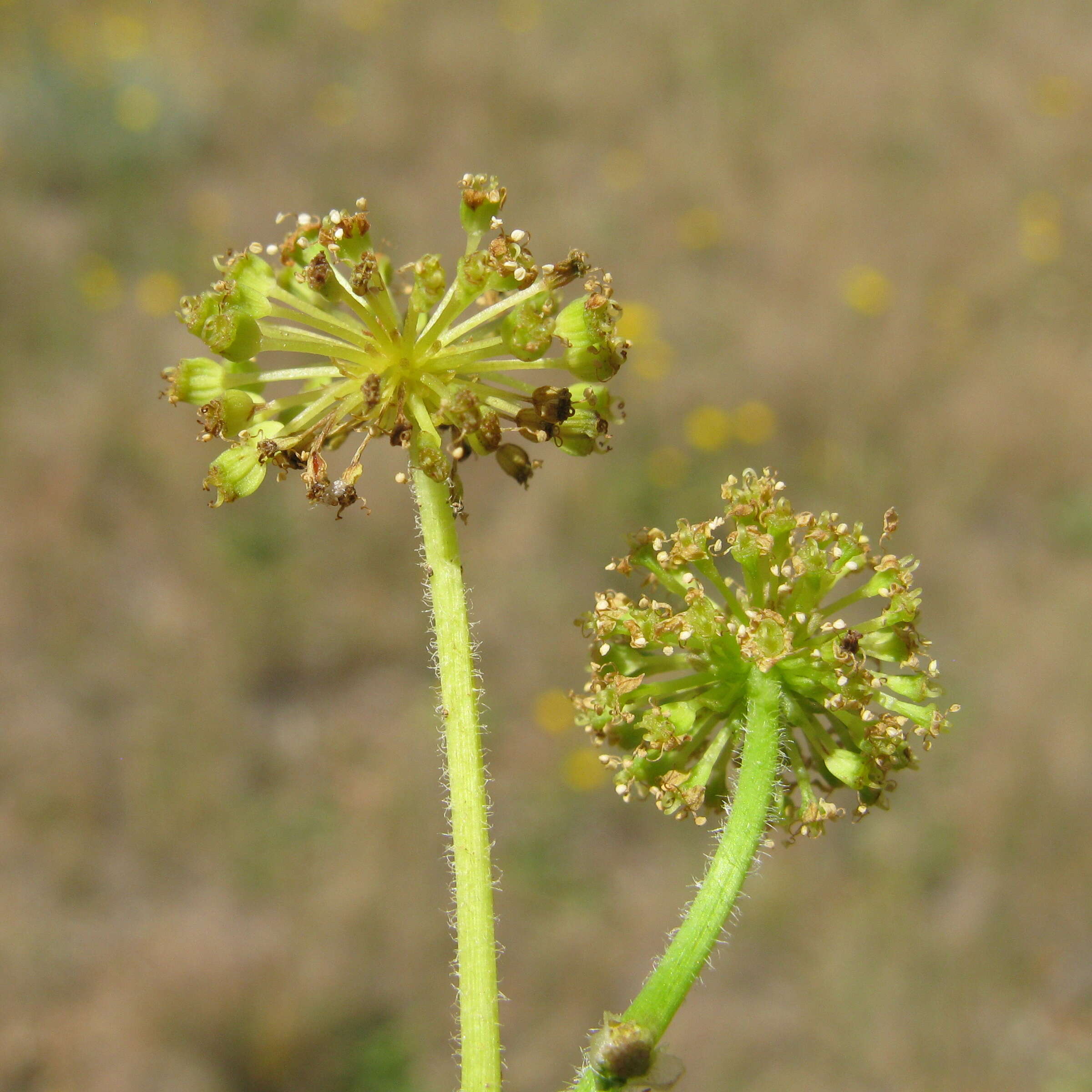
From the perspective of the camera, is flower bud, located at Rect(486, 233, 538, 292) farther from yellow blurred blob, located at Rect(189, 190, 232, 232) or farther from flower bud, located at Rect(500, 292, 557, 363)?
yellow blurred blob, located at Rect(189, 190, 232, 232)

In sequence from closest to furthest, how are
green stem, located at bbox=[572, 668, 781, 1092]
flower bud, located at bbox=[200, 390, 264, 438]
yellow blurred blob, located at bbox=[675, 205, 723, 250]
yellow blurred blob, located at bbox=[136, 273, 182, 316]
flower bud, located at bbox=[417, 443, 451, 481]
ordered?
green stem, located at bbox=[572, 668, 781, 1092], flower bud, located at bbox=[417, 443, 451, 481], flower bud, located at bbox=[200, 390, 264, 438], yellow blurred blob, located at bbox=[136, 273, 182, 316], yellow blurred blob, located at bbox=[675, 205, 723, 250]

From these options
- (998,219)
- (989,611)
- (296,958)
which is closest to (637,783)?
(296,958)

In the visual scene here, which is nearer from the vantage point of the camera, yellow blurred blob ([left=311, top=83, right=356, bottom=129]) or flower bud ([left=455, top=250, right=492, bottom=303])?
flower bud ([left=455, top=250, right=492, bottom=303])

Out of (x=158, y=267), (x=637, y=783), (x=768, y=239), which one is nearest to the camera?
(x=637, y=783)

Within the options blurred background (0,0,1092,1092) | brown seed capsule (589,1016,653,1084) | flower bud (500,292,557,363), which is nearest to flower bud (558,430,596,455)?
flower bud (500,292,557,363)

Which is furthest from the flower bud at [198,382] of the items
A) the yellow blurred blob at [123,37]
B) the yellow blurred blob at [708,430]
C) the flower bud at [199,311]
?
the yellow blurred blob at [123,37]

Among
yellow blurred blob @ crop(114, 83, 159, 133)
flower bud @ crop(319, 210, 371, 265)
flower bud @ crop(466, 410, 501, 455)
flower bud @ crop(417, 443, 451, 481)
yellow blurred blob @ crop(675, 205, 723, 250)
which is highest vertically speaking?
yellow blurred blob @ crop(114, 83, 159, 133)

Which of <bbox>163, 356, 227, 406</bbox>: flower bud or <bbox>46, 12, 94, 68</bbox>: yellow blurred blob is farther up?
<bbox>46, 12, 94, 68</bbox>: yellow blurred blob

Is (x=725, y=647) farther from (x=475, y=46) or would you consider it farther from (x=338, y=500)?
(x=475, y=46)
